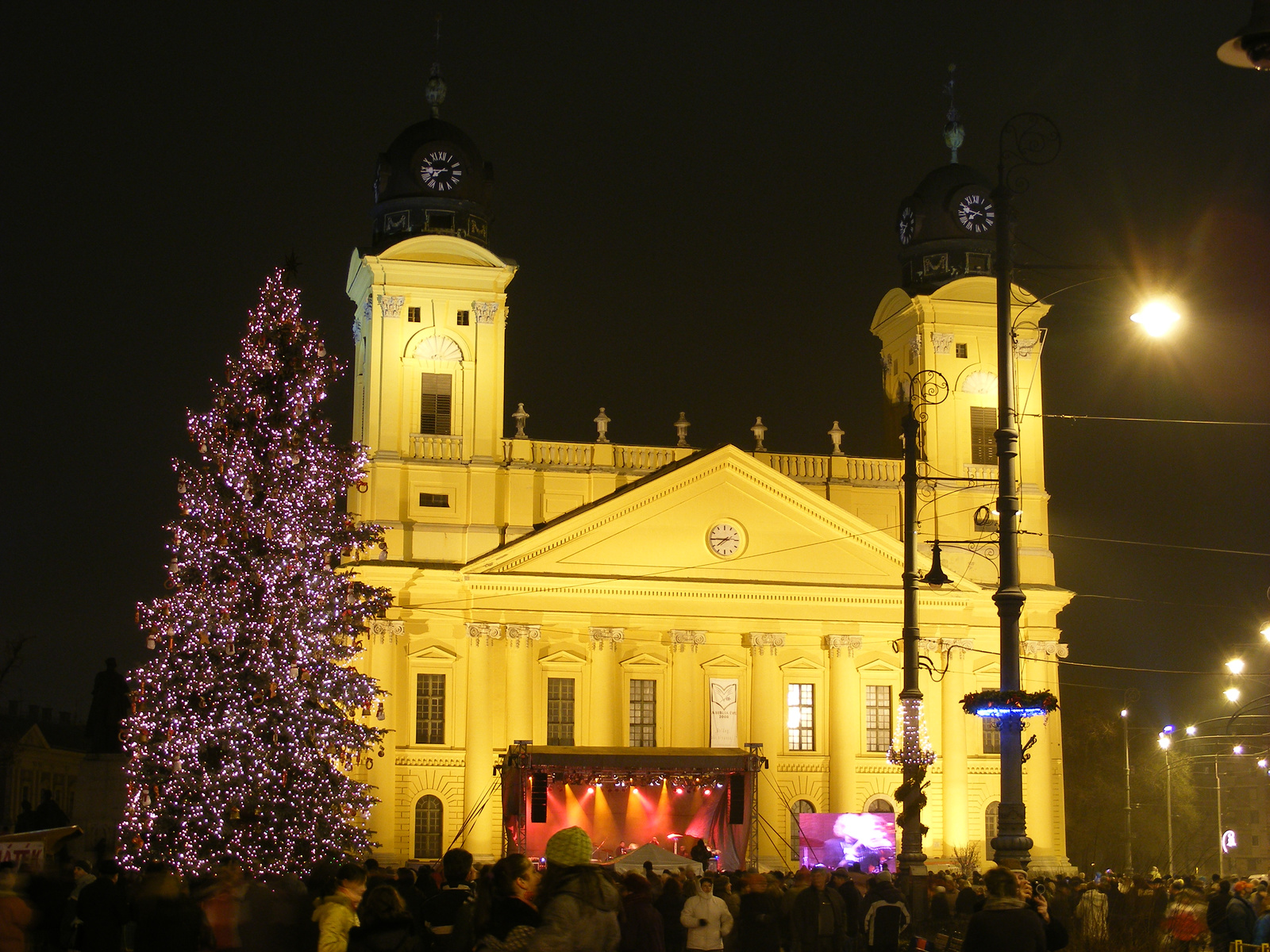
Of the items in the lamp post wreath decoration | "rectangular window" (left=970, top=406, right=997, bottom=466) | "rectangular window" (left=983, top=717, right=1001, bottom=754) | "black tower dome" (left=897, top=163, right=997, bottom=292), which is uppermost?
"black tower dome" (left=897, top=163, right=997, bottom=292)

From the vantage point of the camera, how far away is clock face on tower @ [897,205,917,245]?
5197 cm

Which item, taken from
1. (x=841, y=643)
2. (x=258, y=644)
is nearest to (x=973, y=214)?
(x=841, y=643)

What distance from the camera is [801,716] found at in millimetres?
46625

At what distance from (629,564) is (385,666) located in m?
6.65

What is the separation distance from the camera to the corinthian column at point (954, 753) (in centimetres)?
4581

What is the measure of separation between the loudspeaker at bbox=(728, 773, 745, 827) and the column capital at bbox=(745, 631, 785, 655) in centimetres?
628

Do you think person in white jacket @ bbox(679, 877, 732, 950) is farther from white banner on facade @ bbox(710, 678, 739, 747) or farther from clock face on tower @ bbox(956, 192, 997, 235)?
clock face on tower @ bbox(956, 192, 997, 235)

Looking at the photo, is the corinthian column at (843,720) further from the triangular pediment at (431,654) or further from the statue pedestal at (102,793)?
the statue pedestal at (102,793)

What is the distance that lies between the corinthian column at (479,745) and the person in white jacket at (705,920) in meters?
27.0

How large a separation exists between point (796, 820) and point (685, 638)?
5.35m

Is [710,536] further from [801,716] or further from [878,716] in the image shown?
[878,716]

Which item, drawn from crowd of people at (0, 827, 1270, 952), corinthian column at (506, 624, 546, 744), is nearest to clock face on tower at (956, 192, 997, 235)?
corinthian column at (506, 624, 546, 744)

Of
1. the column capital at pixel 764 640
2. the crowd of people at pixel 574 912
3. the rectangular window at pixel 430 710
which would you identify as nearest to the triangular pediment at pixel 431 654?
the rectangular window at pixel 430 710

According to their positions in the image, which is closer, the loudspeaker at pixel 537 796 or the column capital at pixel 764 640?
the loudspeaker at pixel 537 796
